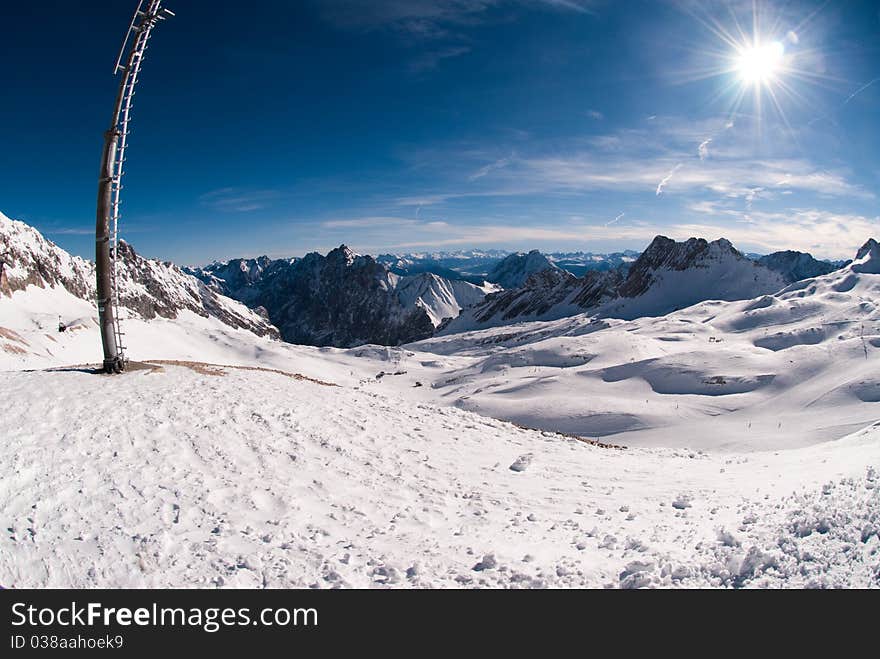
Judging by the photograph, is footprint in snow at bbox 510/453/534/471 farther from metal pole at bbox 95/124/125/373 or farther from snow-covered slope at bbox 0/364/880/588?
metal pole at bbox 95/124/125/373

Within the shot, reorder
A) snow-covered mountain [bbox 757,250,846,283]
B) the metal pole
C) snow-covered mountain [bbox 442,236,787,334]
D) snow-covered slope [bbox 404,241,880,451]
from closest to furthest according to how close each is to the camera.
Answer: the metal pole < snow-covered slope [bbox 404,241,880,451] < snow-covered mountain [bbox 442,236,787,334] < snow-covered mountain [bbox 757,250,846,283]

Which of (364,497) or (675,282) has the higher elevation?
(675,282)

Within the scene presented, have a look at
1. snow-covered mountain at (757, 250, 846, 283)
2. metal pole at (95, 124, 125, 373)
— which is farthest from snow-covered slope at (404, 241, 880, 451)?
snow-covered mountain at (757, 250, 846, 283)

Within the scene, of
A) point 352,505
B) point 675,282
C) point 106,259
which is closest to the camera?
point 352,505

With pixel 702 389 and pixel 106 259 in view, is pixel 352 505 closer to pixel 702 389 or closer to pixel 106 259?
pixel 106 259

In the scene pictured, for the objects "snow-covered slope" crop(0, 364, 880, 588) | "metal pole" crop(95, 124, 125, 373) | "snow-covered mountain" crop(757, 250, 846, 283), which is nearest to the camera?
"snow-covered slope" crop(0, 364, 880, 588)

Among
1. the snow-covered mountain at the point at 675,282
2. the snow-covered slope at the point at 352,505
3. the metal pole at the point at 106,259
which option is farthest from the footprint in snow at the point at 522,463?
the snow-covered mountain at the point at 675,282

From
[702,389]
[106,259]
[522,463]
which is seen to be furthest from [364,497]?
[702,389]

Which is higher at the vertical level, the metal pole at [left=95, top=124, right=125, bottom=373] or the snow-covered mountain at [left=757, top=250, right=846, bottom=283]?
the snow-covered mountain at [left=757, top=250, right=846, bottom=283]

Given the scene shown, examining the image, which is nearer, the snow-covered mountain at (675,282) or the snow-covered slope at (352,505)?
the snow-covered slope at (352,505)

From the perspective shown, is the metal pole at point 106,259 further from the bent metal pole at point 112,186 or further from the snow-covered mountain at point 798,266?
the snow-covered mountain at point 798,266

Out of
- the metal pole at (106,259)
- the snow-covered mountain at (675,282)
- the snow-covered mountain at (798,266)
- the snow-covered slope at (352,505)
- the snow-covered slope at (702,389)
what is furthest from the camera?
the snow-covered mountain at (798,266)

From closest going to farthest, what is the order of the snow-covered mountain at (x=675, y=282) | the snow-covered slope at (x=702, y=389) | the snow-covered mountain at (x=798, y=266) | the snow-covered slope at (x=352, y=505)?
the snow-covered slope at (x=352, y=505), the snow-covered slope at (x=702, y=389), the snow-covered mountain at (x=675, y=282), the snow-covered mountain at (x=798, y=266)
